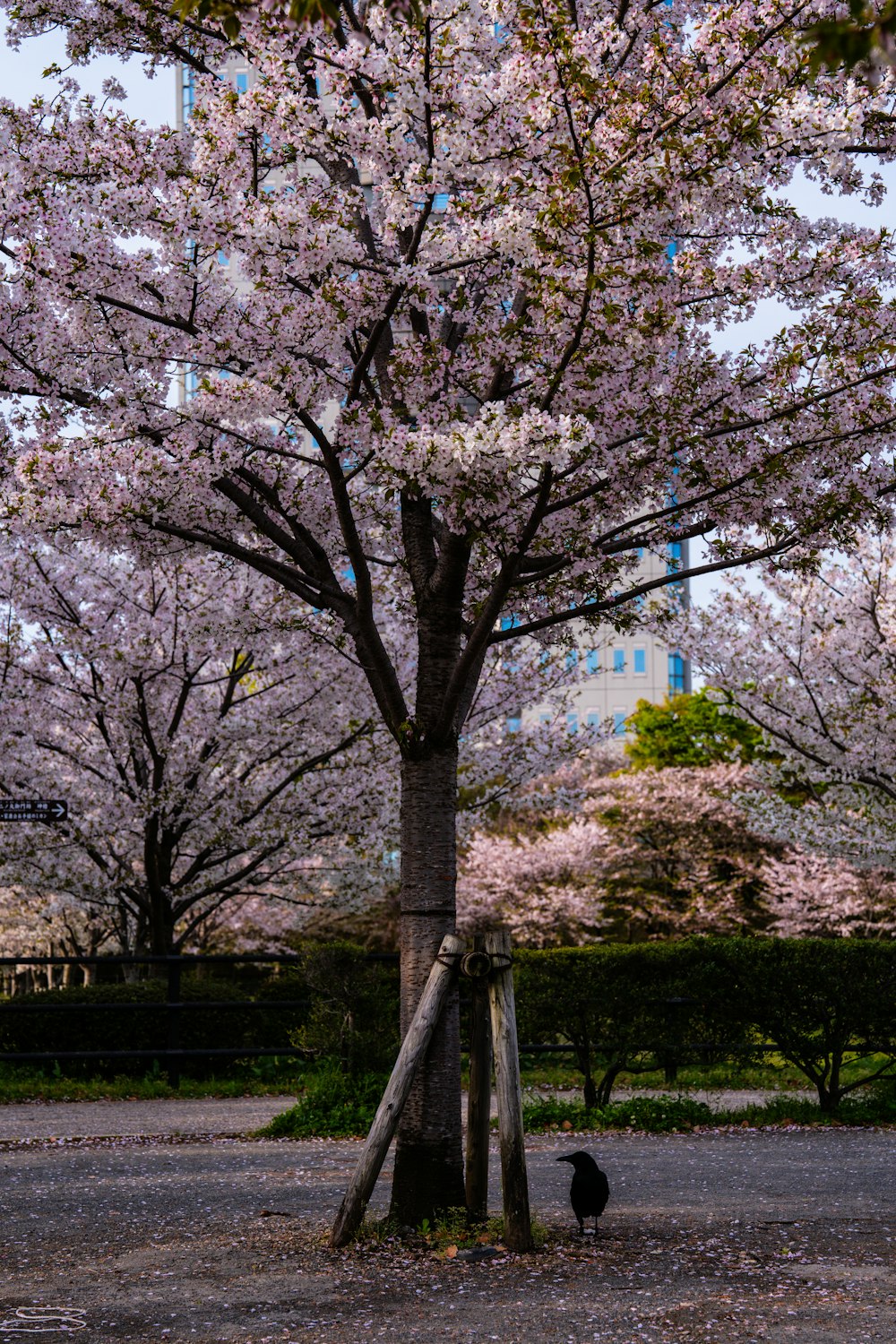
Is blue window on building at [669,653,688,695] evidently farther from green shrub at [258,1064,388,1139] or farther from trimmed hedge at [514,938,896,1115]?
green shrub at [258,1064,388,1139]

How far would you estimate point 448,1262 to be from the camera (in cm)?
542

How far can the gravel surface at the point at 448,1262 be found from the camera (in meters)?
4.44

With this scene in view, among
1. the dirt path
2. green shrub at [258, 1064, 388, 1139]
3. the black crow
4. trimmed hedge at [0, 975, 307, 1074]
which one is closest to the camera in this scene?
the dirt path

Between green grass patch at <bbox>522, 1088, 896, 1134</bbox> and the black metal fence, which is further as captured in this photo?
the black metal fence

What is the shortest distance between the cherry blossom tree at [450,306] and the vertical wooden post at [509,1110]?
1.29 feet

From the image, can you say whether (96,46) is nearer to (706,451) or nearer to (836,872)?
(706,451)

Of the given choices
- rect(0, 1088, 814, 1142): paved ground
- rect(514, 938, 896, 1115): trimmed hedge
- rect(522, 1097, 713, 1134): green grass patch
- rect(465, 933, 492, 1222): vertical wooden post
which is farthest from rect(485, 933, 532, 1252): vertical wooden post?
rect(0, 1088, 814, 1142): paved ground

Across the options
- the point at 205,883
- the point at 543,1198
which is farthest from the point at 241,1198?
the point at 205,883

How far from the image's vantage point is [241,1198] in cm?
699

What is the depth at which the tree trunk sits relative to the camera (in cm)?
600

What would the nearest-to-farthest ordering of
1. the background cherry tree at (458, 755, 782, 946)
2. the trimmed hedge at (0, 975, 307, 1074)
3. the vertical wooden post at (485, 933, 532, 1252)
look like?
the vertical wooden post at (485, 933, 532, 1252) → the trimmed hedge at (0, 975, 307, 1074) → the background cherry tree at (458, 755, 782, 946)

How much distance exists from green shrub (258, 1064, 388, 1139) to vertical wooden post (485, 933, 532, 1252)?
435 cm

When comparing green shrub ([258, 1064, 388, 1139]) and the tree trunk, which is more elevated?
the tree trunk

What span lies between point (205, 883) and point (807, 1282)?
1162 centimetres
